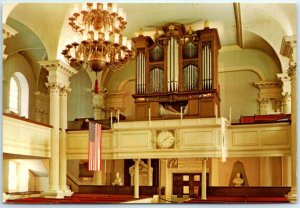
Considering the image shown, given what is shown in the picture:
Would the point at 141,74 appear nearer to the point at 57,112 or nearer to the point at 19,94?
the point at 57,112

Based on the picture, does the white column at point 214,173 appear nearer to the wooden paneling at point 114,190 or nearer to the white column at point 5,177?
the wooden paneling at point 114,190

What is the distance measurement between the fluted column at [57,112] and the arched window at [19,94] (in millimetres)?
521

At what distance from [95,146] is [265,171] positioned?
2.79 metres

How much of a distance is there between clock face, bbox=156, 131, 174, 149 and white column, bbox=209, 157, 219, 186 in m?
0.85

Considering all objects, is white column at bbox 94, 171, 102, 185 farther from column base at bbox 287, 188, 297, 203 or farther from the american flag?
column base at bbox 287, 188, 297, 203

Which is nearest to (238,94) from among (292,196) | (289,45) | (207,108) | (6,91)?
(207,108)

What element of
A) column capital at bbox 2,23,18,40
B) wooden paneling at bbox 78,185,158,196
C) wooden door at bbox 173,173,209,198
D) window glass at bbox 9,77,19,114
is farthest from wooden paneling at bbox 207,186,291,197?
column capital at bbox 2,23,18,40

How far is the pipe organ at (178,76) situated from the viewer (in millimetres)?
9078

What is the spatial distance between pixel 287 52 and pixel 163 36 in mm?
2441

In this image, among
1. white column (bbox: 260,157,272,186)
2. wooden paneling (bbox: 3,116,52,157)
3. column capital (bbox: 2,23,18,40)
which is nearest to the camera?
column capital (bbox: 2,23,18,40)

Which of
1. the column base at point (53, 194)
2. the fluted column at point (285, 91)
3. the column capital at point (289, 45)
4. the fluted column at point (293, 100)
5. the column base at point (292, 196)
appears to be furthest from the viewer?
the fluted column at point (285, 91)

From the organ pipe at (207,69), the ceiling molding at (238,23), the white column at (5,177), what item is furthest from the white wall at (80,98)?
the ceiling molding at (238,23)

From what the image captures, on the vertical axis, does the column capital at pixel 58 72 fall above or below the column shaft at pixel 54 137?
above

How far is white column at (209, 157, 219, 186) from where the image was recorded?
8688mm
